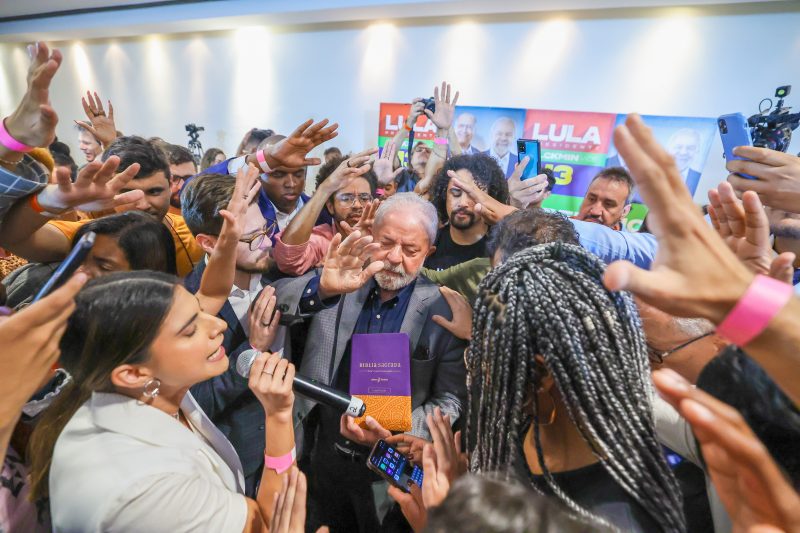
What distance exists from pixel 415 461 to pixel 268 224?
1491 mm

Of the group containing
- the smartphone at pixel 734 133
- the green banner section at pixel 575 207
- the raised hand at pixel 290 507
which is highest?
the smartphone at pixel 734 133

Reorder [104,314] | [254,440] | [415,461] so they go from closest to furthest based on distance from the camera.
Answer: [104,314]
[415,461]
[254,440]

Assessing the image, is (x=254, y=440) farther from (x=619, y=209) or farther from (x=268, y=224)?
(x=619, y=209)

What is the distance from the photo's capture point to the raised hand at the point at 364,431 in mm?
1342

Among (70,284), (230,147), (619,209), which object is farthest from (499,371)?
(230,147)

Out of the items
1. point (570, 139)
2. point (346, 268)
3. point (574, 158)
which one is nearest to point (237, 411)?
point (346, 268)

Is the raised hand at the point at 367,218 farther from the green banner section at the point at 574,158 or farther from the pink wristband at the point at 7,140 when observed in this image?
the green banner section at the point at 574,158

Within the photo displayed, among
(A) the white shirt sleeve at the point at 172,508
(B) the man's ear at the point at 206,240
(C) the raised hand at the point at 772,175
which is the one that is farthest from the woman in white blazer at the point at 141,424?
(C) the raised hand at the point at 772,175

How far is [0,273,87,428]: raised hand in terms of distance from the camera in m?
0.60

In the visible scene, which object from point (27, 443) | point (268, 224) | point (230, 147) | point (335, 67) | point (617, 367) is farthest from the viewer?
point (230, 147)

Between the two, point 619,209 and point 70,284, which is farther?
point 619,209

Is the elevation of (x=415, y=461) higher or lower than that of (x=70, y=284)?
lower

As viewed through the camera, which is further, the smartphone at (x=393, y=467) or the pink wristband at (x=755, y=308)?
the smartphone at (x=393, y=467)

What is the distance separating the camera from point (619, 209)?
9.11ft
